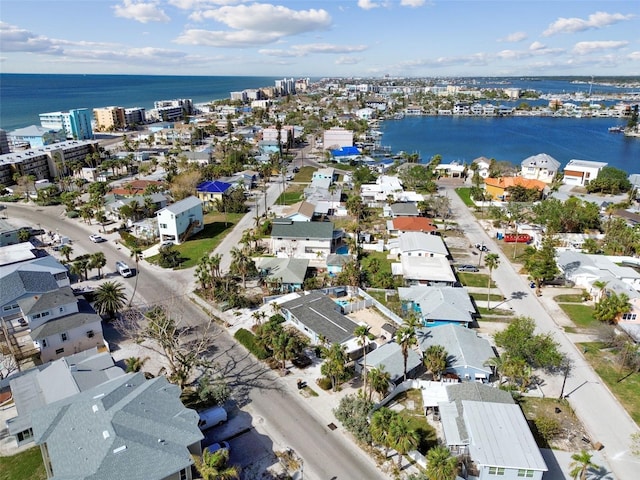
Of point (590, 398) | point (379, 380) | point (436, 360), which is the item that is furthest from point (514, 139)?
point (379, 380)

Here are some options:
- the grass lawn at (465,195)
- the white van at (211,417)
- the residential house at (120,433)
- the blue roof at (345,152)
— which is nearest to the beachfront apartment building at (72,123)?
the blue roof at (345,152)

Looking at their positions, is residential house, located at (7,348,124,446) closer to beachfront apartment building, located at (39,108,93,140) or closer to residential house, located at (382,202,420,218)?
residential house, located at (382,202,420,218)

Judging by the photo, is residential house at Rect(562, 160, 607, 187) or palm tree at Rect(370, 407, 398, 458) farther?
residential house at Rect(562, 160, 607, 187)

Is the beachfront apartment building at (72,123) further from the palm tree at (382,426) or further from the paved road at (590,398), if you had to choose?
the palm tree at (382,426)

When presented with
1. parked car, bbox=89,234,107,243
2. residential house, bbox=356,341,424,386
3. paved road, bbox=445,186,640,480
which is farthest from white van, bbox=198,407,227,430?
parked car, bbox=89,234,107,243

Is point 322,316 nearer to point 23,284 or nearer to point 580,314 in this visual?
point 580,314

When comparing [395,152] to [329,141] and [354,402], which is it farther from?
[354,402]

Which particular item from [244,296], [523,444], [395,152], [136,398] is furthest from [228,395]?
[395,152]

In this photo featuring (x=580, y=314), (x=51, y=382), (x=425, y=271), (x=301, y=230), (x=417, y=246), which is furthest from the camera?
(x=301, y=230)
